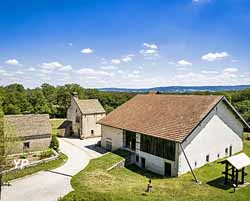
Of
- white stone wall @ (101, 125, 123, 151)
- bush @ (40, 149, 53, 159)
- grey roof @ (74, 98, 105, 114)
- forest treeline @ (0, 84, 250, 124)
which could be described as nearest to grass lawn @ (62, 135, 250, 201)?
white stone wall @ (101, 125, 123, 151)

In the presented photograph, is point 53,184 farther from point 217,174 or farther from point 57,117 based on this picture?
point 57,117

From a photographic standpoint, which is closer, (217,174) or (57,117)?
(217,174)

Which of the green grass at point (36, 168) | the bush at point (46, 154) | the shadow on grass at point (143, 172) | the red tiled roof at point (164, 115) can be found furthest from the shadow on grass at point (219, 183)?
the bush at point (46, 154)

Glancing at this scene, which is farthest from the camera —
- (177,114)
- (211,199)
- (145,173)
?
(177,114)

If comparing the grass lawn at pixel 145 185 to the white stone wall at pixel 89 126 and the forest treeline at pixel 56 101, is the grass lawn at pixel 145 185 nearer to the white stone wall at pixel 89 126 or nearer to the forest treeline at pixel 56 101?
the white stone wall at pixel 89 126

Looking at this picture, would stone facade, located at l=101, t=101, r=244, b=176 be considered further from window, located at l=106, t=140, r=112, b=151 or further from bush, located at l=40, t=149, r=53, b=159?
bush, located at l=40, t=149, r=53, b=159

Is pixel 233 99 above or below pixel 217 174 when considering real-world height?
above

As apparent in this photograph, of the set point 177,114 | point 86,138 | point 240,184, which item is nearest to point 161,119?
point 177,114
